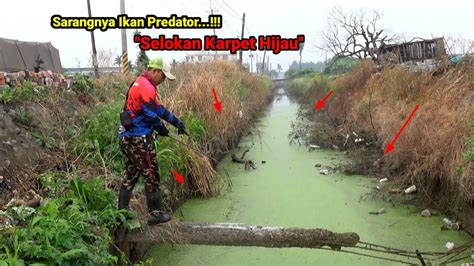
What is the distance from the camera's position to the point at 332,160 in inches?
265

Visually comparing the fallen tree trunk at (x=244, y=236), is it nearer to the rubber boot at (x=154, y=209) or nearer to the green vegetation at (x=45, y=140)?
the rubber boot at (x=154, y=209)

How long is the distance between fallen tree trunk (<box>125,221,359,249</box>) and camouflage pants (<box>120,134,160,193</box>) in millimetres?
330

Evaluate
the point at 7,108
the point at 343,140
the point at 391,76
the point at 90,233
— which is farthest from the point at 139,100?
the point at 391,76

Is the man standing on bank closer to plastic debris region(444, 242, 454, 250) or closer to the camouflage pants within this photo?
the camouflage pants

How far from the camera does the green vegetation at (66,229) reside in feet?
7.00

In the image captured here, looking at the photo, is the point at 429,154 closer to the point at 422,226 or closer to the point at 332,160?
the point at 422,226

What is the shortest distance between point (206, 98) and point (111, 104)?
150 cm

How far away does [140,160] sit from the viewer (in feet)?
9.35

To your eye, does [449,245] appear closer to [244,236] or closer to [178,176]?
[244,236]

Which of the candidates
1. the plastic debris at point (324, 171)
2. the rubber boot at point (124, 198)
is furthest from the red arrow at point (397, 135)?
the rubber boot at point (124, 198)

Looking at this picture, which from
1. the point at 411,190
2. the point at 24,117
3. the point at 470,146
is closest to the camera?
the point at 470,146

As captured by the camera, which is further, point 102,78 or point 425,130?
point 102,78

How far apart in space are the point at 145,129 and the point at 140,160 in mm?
226

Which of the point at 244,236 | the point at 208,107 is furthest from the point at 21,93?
the point at 244,236
